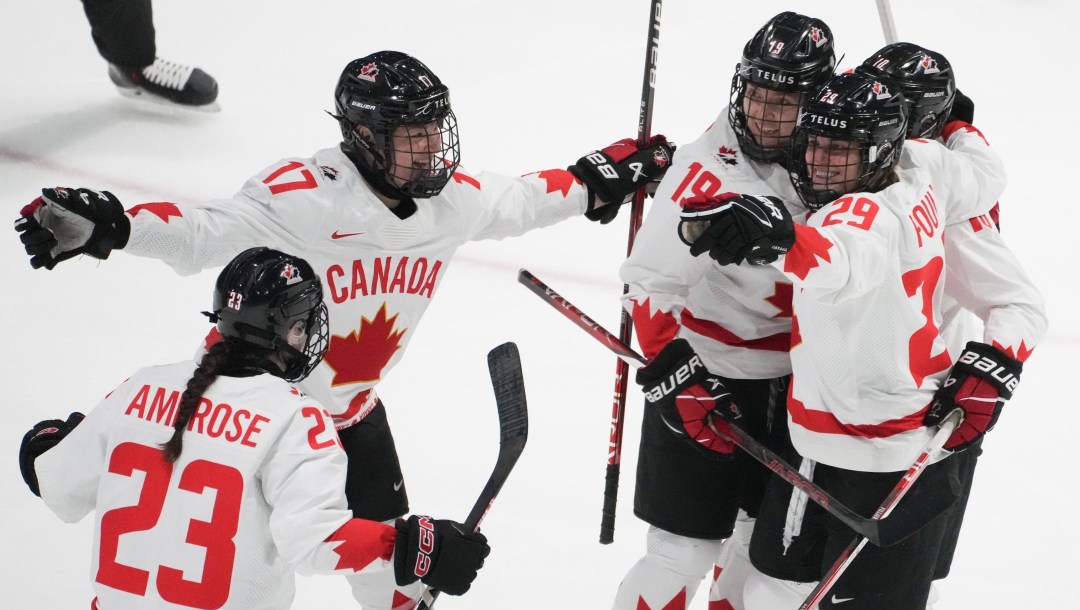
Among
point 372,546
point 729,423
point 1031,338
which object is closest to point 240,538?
point 372,546

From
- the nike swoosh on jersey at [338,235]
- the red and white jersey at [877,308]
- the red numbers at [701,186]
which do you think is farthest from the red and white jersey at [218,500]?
the red numbers at [701,186]

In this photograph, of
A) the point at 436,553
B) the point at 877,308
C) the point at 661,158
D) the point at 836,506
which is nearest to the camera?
the point at 436,553

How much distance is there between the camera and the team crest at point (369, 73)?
8.48 feet

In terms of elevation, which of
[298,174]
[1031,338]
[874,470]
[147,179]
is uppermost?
[298,174]

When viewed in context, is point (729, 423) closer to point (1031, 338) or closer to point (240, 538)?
point (1031, 338)

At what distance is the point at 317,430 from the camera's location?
2047mm

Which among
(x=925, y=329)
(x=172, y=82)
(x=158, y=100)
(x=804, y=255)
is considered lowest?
(x=158, y=100)

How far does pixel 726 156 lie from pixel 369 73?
0.76m

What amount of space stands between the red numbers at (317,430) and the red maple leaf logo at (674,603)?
3.31 feet

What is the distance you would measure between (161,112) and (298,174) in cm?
327

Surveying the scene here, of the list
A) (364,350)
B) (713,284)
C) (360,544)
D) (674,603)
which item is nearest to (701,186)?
(713,284)

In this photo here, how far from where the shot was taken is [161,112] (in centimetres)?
560

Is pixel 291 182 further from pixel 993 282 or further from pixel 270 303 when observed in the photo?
pixel 993 282

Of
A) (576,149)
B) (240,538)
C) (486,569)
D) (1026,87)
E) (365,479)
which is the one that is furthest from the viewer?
(1026,87)
